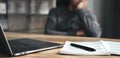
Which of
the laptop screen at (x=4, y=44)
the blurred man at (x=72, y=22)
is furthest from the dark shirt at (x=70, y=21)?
the laptop screen at (x=4, y=44)

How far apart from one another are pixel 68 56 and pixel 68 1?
1.59 metres

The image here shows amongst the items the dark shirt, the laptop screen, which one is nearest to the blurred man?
the dark shirt

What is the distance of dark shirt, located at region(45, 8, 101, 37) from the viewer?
1965 mm

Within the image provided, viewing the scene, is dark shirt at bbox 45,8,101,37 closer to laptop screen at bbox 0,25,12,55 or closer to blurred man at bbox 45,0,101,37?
blurred man at bbox 45,0,101,37

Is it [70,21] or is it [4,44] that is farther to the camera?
[70,21]

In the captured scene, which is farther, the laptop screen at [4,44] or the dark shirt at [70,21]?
the dark shirt at [70,21]

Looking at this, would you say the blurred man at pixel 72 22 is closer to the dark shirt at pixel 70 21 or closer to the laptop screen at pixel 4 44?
the dark shirt at pixel 70 21

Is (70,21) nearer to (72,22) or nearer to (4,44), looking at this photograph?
(72,22)

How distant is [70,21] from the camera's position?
7.02 feet

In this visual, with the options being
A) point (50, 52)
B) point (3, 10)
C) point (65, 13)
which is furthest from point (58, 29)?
point (3, 10)

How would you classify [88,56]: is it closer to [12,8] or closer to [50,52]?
[50,52]

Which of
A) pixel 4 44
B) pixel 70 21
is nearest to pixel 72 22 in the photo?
pixel 70 21

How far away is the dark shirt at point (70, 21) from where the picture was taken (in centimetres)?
196

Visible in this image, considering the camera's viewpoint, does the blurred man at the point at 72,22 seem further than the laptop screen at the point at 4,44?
Yes
